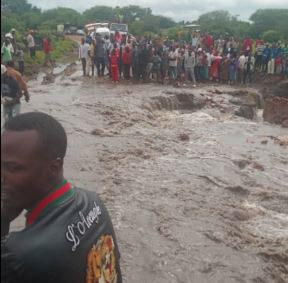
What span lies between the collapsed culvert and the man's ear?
13.3 m

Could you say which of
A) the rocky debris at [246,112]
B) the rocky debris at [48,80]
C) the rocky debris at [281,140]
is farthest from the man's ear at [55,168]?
the rocky debris at [48,80]

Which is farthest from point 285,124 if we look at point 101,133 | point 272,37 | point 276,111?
point 272,37

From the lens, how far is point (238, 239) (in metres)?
5.75

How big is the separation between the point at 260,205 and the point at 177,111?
835cm

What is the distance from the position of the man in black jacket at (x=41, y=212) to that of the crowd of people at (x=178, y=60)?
15.1m

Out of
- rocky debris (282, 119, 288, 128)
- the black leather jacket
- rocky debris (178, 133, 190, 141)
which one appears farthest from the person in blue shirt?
the black leather jacket

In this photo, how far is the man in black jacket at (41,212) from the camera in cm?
134

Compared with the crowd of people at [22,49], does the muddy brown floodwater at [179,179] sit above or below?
below

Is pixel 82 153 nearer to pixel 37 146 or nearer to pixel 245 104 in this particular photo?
pixel 37 146

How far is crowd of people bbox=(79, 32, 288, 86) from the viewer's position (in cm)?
1678

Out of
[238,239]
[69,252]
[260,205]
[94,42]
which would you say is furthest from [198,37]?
[69,252]

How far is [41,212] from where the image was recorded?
1429 mm

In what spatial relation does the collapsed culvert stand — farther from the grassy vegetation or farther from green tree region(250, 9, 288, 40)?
green tree region(250, 9, 288, 40)

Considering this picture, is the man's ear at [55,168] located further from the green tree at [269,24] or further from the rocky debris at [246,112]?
the green tree at [269,24]
